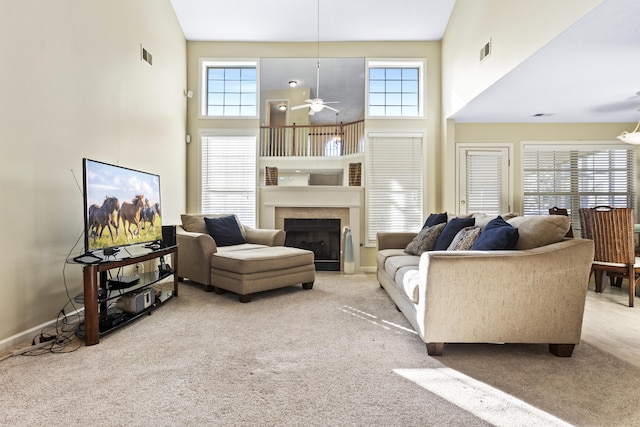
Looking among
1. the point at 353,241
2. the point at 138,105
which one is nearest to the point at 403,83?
the point at 353,241

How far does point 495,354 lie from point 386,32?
504 cm

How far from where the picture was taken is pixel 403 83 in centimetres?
587

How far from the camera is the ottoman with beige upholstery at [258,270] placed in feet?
11.8

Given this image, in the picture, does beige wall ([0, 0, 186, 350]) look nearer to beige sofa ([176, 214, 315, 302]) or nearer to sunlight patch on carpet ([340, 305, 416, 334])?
beige sofa ([176, 214, 315, 302])

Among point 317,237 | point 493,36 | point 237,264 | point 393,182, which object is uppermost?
point 493,36

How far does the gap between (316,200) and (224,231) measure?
5.38ft

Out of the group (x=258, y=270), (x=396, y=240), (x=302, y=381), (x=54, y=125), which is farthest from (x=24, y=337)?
(x=396, y=240)

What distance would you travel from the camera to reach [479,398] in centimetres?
175

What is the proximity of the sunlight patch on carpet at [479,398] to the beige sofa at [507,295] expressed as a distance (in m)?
0.30

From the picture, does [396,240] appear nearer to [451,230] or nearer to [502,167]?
[451,230]

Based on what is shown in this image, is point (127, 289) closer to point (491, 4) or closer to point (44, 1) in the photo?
point (44, 1)

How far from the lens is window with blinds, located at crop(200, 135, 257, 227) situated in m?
5.75

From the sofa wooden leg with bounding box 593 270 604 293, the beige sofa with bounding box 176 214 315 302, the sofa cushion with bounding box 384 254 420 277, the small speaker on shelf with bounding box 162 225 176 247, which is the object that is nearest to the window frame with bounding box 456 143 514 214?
the sofa wooden leg with bounding box 593 270 604 293

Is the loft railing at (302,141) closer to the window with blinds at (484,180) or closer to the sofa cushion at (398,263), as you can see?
the window with blinds at (484,180)
